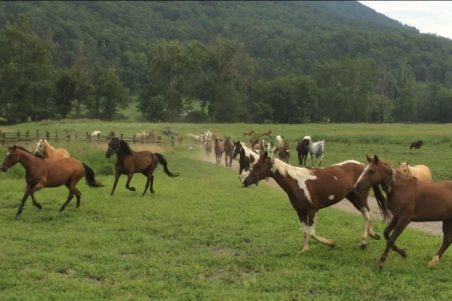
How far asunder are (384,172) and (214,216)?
5983 mm

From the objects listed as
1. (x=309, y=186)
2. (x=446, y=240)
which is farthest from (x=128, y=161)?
(x=446, y=240)

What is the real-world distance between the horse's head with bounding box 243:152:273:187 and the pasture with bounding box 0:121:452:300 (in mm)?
1503

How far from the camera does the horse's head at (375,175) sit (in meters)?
9.39

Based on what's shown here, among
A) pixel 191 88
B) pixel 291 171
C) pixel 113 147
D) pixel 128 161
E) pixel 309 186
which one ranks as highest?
pixel 191 88

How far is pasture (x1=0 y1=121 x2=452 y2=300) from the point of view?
26.3 ft

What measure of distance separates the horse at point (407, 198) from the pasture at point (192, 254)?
75 cm

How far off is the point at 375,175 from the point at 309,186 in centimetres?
155

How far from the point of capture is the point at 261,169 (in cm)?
1070

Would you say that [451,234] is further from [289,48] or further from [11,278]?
[289,48]

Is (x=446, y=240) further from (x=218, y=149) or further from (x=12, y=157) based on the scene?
(x=218, y=149)

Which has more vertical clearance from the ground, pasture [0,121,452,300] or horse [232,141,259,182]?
horse [232,141,259,182]

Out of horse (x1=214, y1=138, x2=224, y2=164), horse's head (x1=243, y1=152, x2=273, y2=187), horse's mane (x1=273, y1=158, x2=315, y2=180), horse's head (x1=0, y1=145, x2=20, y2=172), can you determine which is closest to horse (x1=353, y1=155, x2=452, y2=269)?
horse's mane (x1=273, y1=158, x2=315, y2=180)

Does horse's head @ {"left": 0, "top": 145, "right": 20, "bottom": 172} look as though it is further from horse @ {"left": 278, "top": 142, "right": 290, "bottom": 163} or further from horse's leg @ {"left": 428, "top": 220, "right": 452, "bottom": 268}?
horse @ {"left": 278, "top": 142, "right": 290, "bottom": 163}

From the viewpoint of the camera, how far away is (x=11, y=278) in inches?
332
